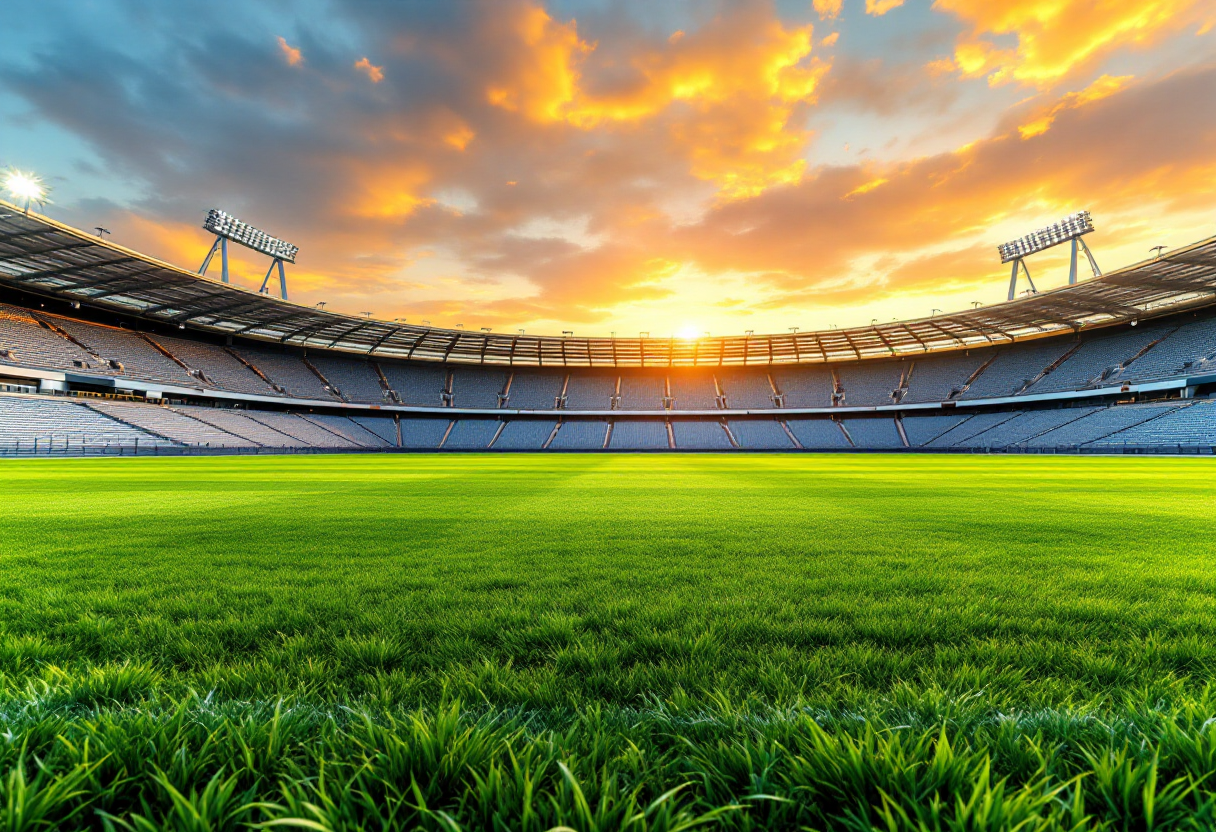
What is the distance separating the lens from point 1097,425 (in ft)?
122

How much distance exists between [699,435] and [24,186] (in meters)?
55.4

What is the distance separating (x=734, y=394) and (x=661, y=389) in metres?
9.21

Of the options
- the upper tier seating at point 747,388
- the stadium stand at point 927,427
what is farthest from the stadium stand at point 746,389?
the stadium stand at point 927,427

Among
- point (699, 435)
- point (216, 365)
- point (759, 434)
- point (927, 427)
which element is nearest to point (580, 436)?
point (699, 435)

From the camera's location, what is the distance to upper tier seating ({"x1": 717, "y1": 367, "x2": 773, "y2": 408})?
5828 cm

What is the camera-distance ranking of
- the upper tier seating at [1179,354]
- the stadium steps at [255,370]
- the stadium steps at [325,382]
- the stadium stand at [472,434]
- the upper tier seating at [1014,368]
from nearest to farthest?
1. the upper tier seating at [1179,354]
2. the upper tier seating at [1014,368]
3. the stadium steps at [255,370]
4. the stadium steps at [325,382]
5. the stadium stand at [472,434]

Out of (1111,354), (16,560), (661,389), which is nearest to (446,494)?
(16,560)

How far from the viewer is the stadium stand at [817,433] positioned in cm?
5122

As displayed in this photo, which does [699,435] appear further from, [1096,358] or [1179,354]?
[1179,354]

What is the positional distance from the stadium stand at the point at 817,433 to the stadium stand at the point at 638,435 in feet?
48.8

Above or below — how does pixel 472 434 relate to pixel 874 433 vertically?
below

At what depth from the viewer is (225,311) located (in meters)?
41.8

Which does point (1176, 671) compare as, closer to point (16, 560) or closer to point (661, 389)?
point (16, 560)

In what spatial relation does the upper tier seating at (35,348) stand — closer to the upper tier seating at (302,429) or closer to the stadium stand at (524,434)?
the upper tier seating at (302,429)
